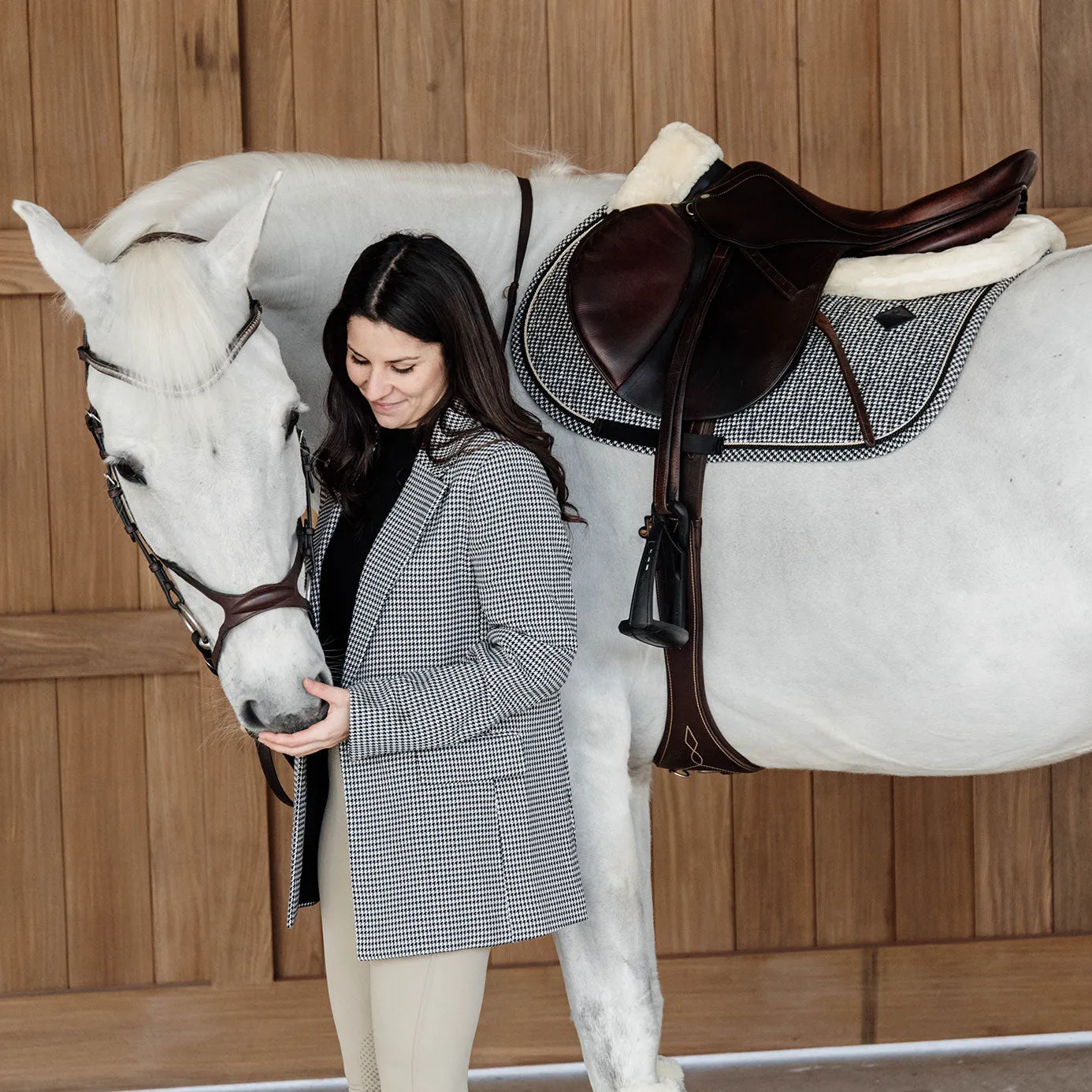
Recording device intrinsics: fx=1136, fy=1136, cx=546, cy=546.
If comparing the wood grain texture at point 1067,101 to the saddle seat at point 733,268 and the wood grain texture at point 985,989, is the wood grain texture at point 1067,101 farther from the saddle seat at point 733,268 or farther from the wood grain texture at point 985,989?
the wood grain texture at point 985,989

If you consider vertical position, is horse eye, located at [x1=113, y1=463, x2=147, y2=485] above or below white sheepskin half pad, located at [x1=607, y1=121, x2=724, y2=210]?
below

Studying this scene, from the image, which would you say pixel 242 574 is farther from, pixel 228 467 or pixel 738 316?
pixel 738 316

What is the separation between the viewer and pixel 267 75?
228 cm

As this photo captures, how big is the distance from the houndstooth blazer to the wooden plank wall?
4.04ft

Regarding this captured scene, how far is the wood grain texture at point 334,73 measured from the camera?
2.27 metres

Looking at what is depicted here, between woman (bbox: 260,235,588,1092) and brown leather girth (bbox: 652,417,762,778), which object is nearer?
woman (bbox: 260,235,588,1092)

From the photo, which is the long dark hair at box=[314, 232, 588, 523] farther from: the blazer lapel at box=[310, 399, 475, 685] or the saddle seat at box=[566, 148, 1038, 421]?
the saddle seat at box=[566, 148, 1038, 421]

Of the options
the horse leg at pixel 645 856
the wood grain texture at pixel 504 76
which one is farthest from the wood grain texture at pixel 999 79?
the horse leg at pixel 645 856

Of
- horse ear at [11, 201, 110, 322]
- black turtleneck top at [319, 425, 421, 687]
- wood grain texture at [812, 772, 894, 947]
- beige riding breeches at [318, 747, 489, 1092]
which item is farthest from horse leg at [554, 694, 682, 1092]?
wood grain texture at [812, 772, 894, 947]

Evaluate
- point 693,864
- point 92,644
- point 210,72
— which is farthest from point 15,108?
point 693,864

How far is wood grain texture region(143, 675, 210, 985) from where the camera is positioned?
7.57 feet

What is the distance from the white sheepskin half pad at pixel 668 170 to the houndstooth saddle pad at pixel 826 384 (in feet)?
0.60

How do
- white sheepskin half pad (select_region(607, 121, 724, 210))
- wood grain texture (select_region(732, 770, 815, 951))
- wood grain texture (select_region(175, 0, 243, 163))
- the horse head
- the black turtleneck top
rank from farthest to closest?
wood grain texture (select_region(732, 770, 815, 951)), wood grain texture (select_region(175, 0, 243, 163)), white sheepskin half pad (select_region(607, 121, 724, 210)), the black turtleneck top, the horse head

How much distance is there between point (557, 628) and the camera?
116 cm
